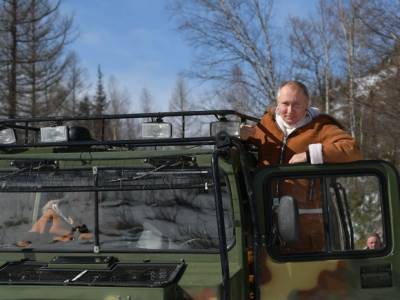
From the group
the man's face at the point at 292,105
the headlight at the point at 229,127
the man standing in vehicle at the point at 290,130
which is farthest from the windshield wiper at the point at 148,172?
the man's face at the point at 292,105

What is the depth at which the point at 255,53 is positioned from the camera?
61.4ft

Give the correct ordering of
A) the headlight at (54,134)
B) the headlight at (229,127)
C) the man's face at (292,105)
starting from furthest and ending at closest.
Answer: the man's face at (292,105)
the headlight at (54,134)
the headlight at (229,127)

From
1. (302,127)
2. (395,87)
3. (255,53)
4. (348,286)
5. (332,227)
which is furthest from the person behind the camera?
(255,53)

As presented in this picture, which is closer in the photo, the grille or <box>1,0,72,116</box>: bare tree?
the grille

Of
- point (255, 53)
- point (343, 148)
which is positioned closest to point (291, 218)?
point (343, 148)

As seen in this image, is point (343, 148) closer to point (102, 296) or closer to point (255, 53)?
point (102, 296)

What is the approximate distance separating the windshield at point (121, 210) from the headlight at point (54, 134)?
0.89 ft

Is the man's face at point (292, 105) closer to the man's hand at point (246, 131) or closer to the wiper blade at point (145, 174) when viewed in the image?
the man's hand at point (246, 131)

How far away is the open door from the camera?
3391mm

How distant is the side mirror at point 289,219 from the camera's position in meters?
3.18

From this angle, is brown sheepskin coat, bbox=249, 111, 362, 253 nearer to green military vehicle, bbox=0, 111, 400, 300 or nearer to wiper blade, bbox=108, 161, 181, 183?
green military vehicle, bbox=0, 111, 400, 300

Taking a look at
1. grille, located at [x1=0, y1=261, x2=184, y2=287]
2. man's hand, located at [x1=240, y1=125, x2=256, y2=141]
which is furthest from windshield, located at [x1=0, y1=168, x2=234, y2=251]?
man's hand, located at [x1=240, y1=125, x2=256, y2=141]

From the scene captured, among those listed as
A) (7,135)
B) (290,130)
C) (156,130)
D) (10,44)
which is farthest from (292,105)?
(10,44)

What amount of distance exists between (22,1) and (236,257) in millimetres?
17643
